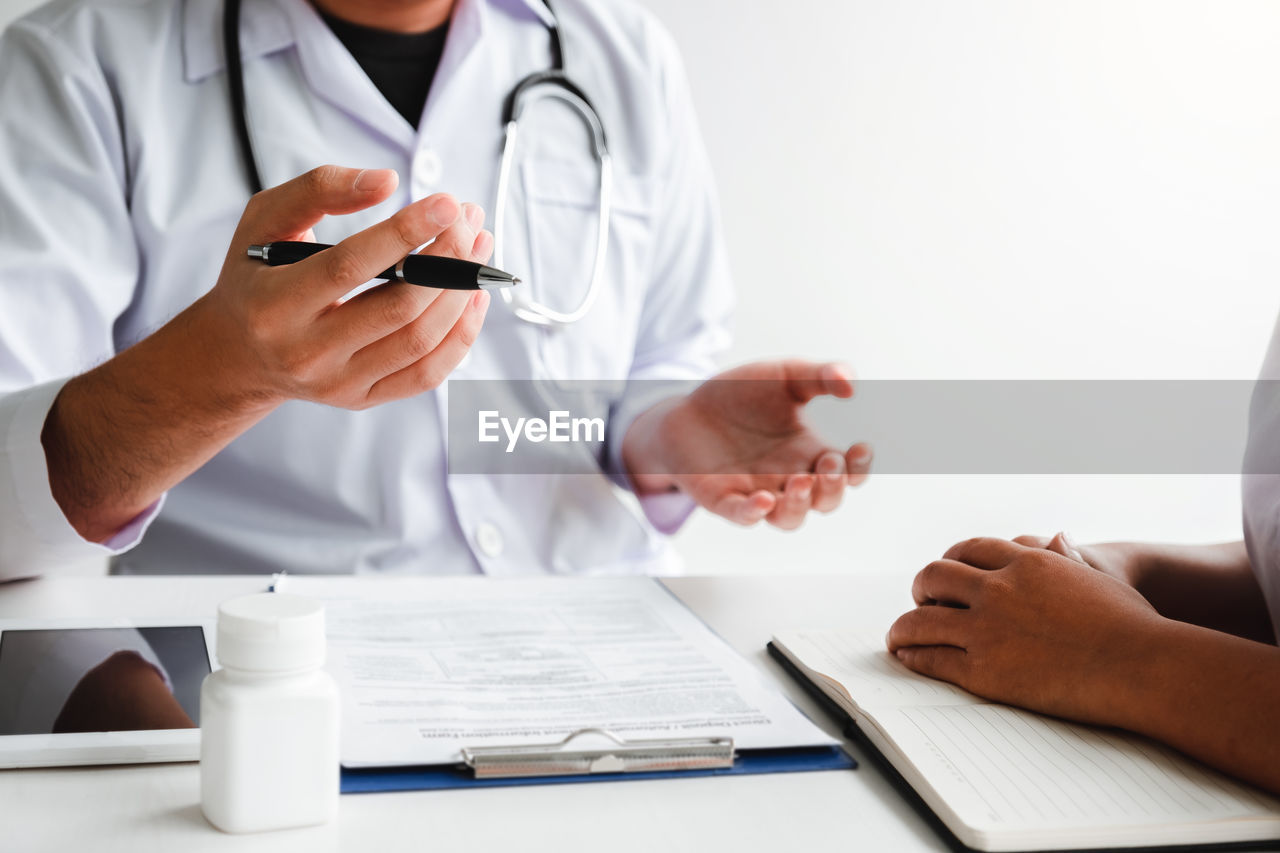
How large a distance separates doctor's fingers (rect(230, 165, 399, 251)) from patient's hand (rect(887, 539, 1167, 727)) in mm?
393

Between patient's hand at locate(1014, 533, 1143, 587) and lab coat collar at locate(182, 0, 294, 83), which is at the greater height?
lab coat collar at locate(182, 0, 294, 83)

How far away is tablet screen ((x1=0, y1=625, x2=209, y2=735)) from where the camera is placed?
1.76 feet

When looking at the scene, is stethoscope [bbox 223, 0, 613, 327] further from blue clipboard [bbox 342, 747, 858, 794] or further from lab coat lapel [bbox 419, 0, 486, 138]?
blue clipboard [bbox 342, 747, 858, 794]

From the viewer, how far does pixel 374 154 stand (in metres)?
1.04

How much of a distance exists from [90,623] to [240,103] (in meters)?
0.52

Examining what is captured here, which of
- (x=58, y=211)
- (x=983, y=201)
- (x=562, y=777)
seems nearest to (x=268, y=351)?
Result: (x=562, y=777)

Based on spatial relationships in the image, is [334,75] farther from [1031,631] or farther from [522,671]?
[1031,631]

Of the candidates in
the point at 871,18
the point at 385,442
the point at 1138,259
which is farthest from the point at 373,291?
the point at 1138,259

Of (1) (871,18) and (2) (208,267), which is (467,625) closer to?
(2) (208,267)

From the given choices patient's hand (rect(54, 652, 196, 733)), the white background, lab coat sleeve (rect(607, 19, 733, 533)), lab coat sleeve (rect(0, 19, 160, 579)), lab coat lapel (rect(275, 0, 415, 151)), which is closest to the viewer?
patient's hand (rect(54, 652, 196, 733))

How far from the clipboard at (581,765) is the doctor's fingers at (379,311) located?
0.24 metres

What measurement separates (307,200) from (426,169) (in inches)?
18.8

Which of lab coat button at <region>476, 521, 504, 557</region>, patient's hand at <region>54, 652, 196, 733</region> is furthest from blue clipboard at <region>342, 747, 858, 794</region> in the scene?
lab coat button at <region>476, 521, 504, 557</region>

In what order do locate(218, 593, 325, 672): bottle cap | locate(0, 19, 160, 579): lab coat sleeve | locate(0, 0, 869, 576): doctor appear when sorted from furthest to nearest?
locate(0, 19, 160, 579): lab coat sleeve < locate(0, 0, 869, 576): doctor < locate(218, 593, 325, 672): bottle cap
